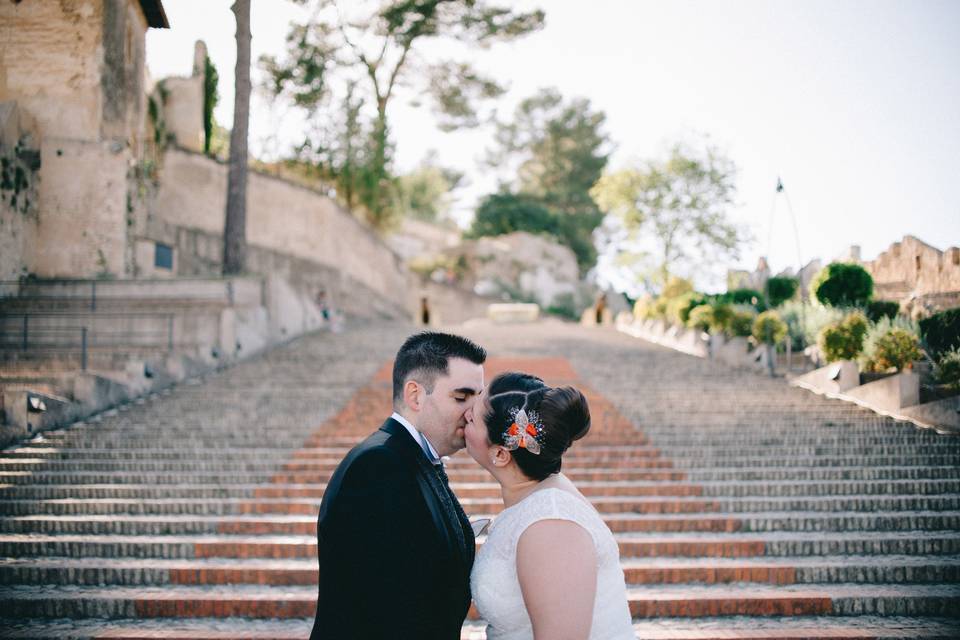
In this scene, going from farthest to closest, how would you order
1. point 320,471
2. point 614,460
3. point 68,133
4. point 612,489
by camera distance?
point 68,133 < point 614,460 < point 320,471 < point 612,489

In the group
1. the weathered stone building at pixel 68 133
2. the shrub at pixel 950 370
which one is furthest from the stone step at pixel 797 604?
the weathered stone building at pixel 68 133

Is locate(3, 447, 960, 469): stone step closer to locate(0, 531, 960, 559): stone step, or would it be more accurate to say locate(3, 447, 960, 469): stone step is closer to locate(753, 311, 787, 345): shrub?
locate(0, 531, 960, 559): stone step

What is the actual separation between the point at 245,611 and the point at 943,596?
16.0ft

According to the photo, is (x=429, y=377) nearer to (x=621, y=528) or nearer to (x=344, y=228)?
(x=621, y=528)

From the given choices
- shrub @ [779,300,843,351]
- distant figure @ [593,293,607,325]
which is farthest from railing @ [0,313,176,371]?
distant figure @ [593,293,607,325]

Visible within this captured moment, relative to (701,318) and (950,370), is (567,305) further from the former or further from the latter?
(950,370)

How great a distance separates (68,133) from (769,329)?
57.6ft

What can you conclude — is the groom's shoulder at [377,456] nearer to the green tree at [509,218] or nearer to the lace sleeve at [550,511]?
the lace sleeve at [550,511]

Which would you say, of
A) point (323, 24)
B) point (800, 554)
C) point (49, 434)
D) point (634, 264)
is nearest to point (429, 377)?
point (800, 554)

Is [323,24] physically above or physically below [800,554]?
above

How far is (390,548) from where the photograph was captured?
6.33 ft

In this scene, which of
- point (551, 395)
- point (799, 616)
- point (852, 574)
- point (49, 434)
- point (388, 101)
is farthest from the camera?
point (388, 101)

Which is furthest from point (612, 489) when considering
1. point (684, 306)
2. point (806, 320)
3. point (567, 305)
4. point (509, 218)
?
point (509, 218)

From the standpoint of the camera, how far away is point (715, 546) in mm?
5660
